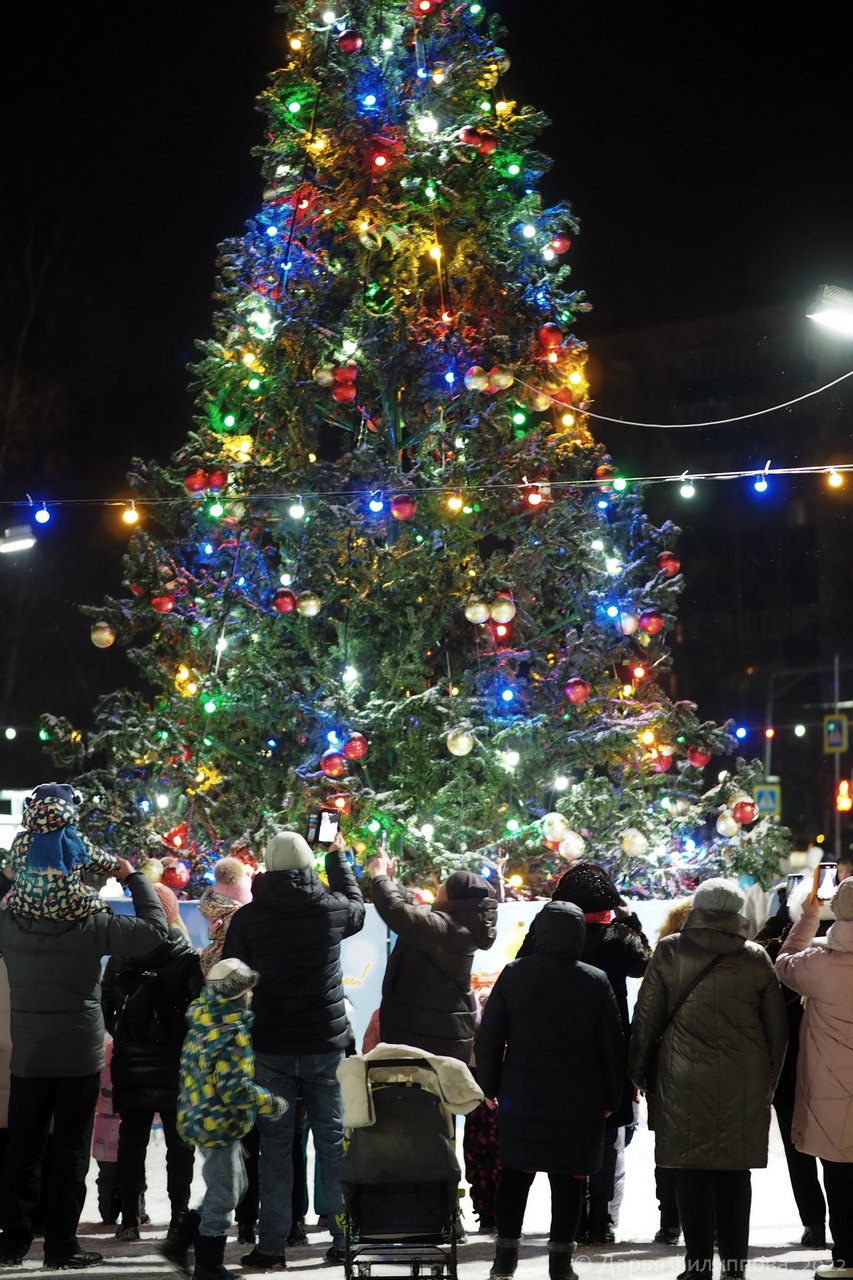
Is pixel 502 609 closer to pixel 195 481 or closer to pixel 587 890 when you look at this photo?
pixel 195 481

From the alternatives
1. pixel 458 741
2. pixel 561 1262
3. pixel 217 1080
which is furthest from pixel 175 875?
pixel 561 1262

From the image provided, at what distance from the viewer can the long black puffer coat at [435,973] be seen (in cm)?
661

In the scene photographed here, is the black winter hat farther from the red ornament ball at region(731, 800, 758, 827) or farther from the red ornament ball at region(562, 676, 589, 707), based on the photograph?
the red ornament ball at region(731, 800, 758, 827)

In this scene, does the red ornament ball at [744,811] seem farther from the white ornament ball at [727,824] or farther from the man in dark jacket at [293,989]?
the man in dark jacket at [293,989]

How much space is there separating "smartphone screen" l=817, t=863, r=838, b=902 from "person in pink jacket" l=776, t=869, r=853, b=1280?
28 centimetres

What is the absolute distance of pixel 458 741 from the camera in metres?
10.5

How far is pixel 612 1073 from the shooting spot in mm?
5719

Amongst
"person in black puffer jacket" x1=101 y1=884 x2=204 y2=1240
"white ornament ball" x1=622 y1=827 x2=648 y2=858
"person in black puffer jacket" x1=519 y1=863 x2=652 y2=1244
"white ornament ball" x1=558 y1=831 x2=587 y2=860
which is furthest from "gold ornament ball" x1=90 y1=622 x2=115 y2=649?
"person in black puffer jacket" x1=519 y1=863 x2=652 y2=1244

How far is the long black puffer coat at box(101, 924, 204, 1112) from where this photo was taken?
21.7 feet

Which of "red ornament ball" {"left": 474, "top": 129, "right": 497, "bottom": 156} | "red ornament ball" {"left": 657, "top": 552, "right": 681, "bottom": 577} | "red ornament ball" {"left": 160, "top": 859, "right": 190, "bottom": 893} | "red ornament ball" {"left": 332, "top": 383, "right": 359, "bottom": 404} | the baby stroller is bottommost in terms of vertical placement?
the baby stroller

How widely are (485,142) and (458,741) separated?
5242mm

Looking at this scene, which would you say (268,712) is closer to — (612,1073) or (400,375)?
(400,375)

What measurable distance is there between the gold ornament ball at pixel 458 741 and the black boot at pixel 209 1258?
5.16m

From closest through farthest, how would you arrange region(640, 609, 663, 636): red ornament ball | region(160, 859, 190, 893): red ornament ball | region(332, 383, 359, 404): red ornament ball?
region(160, 859, 190, 893): red ornament ball → region(332, 383, 359, 404): red ornament ball → region(640, 609, 663, 636): red ornament ball
